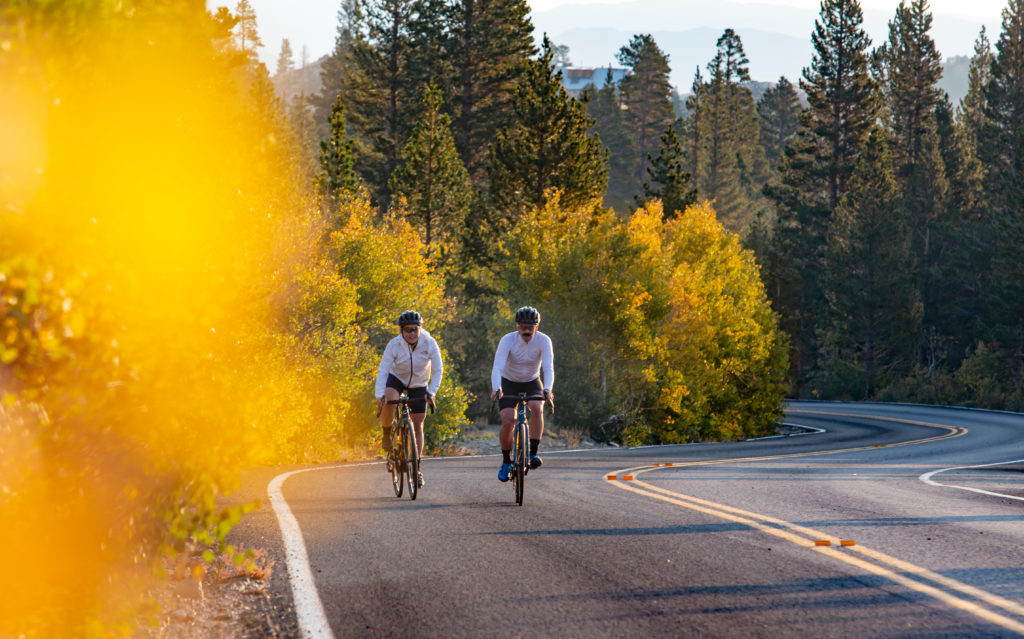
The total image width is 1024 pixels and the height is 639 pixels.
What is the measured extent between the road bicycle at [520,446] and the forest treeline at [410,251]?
119 inches

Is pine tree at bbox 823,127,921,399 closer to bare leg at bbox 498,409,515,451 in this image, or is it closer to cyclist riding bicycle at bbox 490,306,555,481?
cyclist riding bicycle at bbox 490,306,555,481

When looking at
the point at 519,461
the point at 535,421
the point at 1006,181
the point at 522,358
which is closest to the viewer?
the point at 519,461

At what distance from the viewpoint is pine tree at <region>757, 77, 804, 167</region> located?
4200 inches

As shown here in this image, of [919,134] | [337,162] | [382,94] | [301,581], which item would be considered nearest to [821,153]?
[919,134]

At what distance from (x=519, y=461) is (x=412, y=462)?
130 cm

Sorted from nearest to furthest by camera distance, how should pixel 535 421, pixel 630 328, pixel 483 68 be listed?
pixel 535 421, pixel 630 328, pixel 483 68

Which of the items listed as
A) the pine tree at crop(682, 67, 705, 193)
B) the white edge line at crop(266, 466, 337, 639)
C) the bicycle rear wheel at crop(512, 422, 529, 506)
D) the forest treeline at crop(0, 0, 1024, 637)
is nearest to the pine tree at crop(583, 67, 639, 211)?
the forest treeline at crop(0, 0, 1024, 637)

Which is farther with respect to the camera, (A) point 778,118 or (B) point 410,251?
(A) point 778,118

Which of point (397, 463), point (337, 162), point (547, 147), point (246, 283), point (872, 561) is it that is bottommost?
point (872, 561)

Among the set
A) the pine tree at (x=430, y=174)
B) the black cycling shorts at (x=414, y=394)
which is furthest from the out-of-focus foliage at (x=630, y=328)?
the black cycling shorts at (x=414, y=394)

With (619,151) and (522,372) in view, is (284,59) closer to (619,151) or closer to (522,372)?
(619,151)

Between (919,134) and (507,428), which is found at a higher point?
(919,134)

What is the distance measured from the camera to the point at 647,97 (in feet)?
324

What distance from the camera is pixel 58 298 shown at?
3561mm
